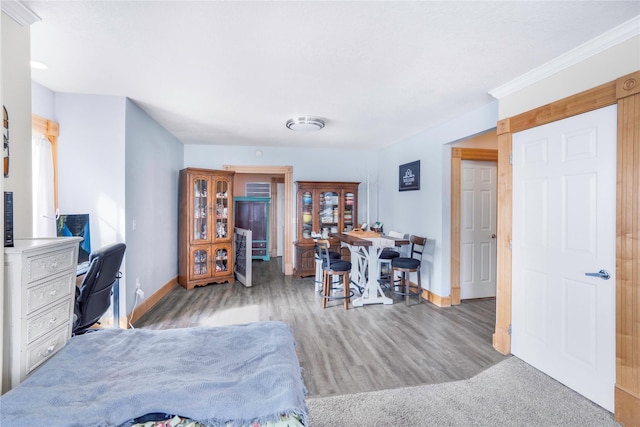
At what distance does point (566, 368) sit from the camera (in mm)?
2145

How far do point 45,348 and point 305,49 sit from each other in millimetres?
2362

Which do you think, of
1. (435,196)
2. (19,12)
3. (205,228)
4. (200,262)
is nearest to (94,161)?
(19,12)

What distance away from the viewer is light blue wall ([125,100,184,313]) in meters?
3.17

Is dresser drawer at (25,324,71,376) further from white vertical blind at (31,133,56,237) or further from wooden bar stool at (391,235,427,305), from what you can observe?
wooden bar stool at (391,235,427,305)

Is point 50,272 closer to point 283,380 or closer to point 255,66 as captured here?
point 283,380

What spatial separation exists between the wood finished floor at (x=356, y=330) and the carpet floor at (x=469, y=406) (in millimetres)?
111

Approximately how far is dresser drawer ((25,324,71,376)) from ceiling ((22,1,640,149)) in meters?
1.84

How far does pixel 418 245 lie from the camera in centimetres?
429

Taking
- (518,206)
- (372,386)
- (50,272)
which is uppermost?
(518,206)

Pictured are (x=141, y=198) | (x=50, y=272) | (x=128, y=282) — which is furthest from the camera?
(x=141, y=198)

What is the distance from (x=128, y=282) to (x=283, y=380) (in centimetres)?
266

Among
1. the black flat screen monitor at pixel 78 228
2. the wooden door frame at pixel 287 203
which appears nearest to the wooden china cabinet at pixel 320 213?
the wooden door frame at pixel 287 203

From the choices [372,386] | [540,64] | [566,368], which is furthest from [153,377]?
[540,64]

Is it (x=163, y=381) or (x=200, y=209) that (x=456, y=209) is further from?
(x=200, y=209)
